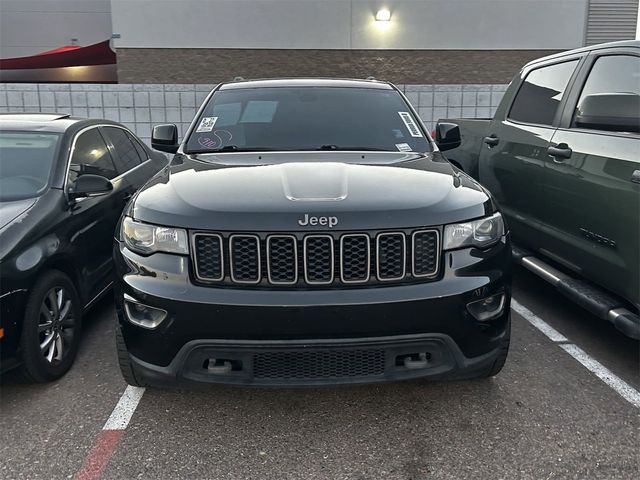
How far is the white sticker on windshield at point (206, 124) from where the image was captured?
3.70 meters

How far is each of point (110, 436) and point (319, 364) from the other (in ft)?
3.67

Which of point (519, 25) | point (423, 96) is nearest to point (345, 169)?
point (423, 96)

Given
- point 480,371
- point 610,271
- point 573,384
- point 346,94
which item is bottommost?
point 573,384

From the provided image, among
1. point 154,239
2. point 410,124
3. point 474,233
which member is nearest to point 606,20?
point 410,124

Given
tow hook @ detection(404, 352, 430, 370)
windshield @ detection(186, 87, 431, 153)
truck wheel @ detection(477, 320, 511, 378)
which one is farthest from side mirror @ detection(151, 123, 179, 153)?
truck wheel @ detection(477, 320, 511, 378)

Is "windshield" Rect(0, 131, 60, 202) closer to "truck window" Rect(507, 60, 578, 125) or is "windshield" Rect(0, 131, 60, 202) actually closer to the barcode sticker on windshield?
the barcode sticker on windshield

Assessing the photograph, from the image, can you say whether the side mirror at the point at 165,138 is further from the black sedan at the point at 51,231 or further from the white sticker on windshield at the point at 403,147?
the white sticker on windshield at the point at 403,147

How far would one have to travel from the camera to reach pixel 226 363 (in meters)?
2.39

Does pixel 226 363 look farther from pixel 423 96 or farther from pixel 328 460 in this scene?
pixel 423 96

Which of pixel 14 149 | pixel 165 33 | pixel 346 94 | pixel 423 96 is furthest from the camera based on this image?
pixel 165 33

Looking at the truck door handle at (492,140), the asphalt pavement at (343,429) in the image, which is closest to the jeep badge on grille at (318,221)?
the asphalt pavement at (343,429)

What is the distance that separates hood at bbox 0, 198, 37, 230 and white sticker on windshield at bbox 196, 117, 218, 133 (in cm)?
112

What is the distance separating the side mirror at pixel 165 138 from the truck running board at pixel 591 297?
8.94 feet

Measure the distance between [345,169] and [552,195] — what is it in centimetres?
169
